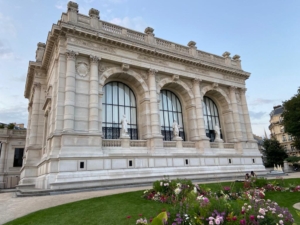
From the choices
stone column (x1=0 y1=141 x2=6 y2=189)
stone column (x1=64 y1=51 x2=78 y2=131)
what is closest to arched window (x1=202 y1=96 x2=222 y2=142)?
stone column (x1=64 y1=51 x2=78 y2=131)

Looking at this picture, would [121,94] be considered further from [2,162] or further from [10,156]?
[2,162]

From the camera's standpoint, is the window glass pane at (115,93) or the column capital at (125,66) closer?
the column capital at (125,66)

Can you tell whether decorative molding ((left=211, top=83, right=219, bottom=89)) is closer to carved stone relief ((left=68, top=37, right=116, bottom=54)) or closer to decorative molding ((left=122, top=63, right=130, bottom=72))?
decorative molding ((left=122, top=63, right=130, bottom=72))

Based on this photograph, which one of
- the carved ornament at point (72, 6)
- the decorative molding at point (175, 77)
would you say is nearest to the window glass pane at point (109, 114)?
the decorative molding at point (175, 77)

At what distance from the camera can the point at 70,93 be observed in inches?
722

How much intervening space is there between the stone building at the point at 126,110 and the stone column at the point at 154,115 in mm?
105

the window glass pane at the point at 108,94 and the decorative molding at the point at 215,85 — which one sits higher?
the decorative molding at the point at 215,85

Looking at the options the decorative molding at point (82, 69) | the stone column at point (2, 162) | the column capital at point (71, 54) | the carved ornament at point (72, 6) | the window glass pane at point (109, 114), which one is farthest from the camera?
the stone column at point (2, 162)

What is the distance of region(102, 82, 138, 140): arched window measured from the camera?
2180 centimetres

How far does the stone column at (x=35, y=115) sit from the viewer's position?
77.3ft

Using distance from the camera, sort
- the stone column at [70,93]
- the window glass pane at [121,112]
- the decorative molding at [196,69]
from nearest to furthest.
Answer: the stone column at [70,93] < the window glass pane at [121,112] < the decorative molding at [196,69]

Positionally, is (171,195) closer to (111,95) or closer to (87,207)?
(87,207)

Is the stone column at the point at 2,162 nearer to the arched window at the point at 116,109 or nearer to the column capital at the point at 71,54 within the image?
the arched window at the point at 116,109

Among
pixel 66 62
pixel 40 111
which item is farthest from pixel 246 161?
pixel 40 111
